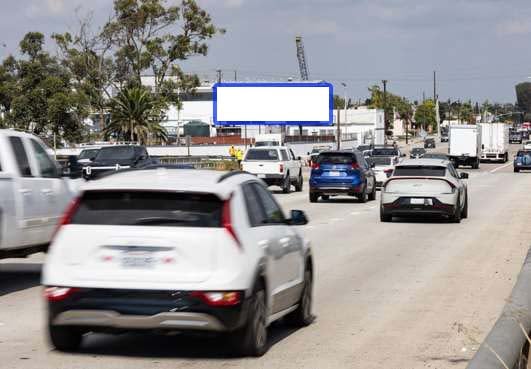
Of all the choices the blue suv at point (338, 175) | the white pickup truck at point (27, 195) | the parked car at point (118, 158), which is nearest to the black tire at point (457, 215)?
the blue suv at point (338, 175)

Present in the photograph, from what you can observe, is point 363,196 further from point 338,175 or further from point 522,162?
point 522,162

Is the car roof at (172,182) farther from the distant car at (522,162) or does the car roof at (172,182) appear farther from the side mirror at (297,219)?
the distant car at (522,162)

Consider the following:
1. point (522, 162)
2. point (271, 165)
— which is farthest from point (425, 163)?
point (522, 162)

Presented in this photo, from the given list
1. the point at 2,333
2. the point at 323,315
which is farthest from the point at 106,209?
the point at 323,315

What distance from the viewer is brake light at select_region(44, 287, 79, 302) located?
31.6 ft

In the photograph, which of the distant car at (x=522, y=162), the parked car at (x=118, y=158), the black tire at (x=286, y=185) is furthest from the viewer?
the distant car at (x=522, y=162)

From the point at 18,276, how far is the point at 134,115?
75016mm

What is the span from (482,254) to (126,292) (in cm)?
1241

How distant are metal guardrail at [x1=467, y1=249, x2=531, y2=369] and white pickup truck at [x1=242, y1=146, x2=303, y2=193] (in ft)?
103

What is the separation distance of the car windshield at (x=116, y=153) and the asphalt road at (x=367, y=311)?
15.2 metres

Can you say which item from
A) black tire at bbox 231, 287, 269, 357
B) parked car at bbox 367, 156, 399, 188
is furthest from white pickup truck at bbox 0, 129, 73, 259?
parked car at bbox 367, 156, 399, 188

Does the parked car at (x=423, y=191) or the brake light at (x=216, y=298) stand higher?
the brake light at (x=216, y=298)

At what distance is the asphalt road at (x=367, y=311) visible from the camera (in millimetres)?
10164

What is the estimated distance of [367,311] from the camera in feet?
44.3
